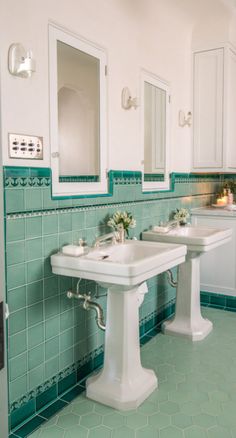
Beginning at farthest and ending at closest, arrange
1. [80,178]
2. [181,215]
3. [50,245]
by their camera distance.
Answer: [181,215] → [80,178] → [50,245]

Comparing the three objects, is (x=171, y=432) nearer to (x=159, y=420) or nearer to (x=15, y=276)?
(x=159, y=420)

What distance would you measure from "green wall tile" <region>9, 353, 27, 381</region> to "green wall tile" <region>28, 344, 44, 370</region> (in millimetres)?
36

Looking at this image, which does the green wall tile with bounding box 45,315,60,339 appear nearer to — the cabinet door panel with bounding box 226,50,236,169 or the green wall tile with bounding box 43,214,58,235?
the green wall tile with bounding box 43,214,58,235

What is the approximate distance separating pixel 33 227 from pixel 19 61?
77cm

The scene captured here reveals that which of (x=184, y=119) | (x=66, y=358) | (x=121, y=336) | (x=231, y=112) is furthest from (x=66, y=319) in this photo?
(x=231, y=112)

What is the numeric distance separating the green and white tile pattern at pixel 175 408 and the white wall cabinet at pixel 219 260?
36.0 inches

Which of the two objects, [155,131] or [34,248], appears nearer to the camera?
[34,248]

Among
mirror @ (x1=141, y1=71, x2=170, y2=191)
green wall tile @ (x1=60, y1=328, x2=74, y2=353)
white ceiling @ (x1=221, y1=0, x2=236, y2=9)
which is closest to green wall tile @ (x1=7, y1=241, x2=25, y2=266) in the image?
green wall tile @ (x1=60, y1=328, x2=74, y2=353)

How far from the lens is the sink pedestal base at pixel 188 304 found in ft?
9.92

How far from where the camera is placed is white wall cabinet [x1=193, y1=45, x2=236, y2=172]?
3.57 meters

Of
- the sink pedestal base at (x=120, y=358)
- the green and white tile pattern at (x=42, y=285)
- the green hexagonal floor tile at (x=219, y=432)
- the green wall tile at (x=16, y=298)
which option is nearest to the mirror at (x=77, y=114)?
the green and white tile pattern at (x=42, y=285)

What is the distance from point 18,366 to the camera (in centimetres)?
194

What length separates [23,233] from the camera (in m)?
1.92

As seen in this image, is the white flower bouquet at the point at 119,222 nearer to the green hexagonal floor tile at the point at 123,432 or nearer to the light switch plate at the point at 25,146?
the light switch plate at the point at 25,146
